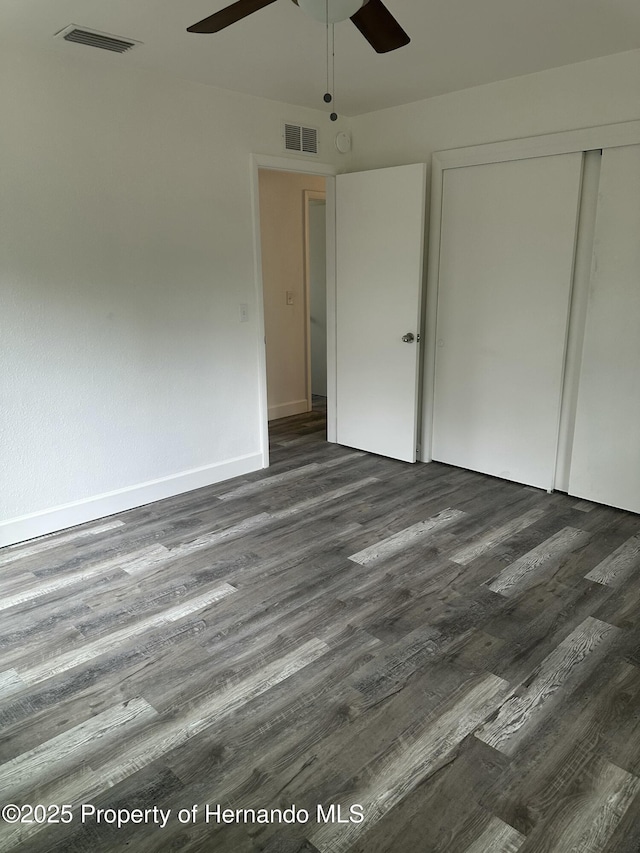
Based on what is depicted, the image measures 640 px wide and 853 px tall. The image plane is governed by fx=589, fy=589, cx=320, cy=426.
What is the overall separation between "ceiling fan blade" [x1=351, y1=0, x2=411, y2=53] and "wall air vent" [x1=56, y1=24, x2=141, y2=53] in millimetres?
1452

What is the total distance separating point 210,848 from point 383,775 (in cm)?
53

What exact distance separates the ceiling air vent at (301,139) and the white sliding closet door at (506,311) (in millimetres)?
1042

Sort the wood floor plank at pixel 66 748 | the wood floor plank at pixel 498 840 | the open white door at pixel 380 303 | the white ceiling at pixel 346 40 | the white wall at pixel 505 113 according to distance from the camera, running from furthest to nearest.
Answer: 1. the open white door at pixel 380 303
2. the white wall at pixel 505 113
3. the white ceiling at pixel 346 40
4. the wood floor plank at pixel 66 748
5. the wood floor plank at pixel 498 840

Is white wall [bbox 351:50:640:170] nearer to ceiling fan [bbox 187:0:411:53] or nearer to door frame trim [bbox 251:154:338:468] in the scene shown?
door frame trim [bbox 251:154:338:468]

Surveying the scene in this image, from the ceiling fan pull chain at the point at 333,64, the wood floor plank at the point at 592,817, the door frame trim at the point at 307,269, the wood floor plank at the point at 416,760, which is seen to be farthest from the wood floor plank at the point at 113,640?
the door frame trim at the point at 307,269

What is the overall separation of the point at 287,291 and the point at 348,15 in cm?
392

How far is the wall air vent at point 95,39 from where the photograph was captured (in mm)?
2785

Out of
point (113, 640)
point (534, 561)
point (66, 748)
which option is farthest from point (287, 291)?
point (66, 748)

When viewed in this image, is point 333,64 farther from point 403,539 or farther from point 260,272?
point 403,539

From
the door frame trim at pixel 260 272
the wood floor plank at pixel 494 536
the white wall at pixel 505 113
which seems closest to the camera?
the wood floor plank at pixel 494 536

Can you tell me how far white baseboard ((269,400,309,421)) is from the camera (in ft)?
19.5

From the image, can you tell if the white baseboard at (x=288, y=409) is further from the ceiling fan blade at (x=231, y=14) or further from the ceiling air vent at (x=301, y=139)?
the ceiling fan blade at (x=231, y=14)

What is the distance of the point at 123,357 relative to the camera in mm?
3568

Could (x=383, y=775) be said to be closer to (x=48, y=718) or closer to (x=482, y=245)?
(x=48, y=718)
